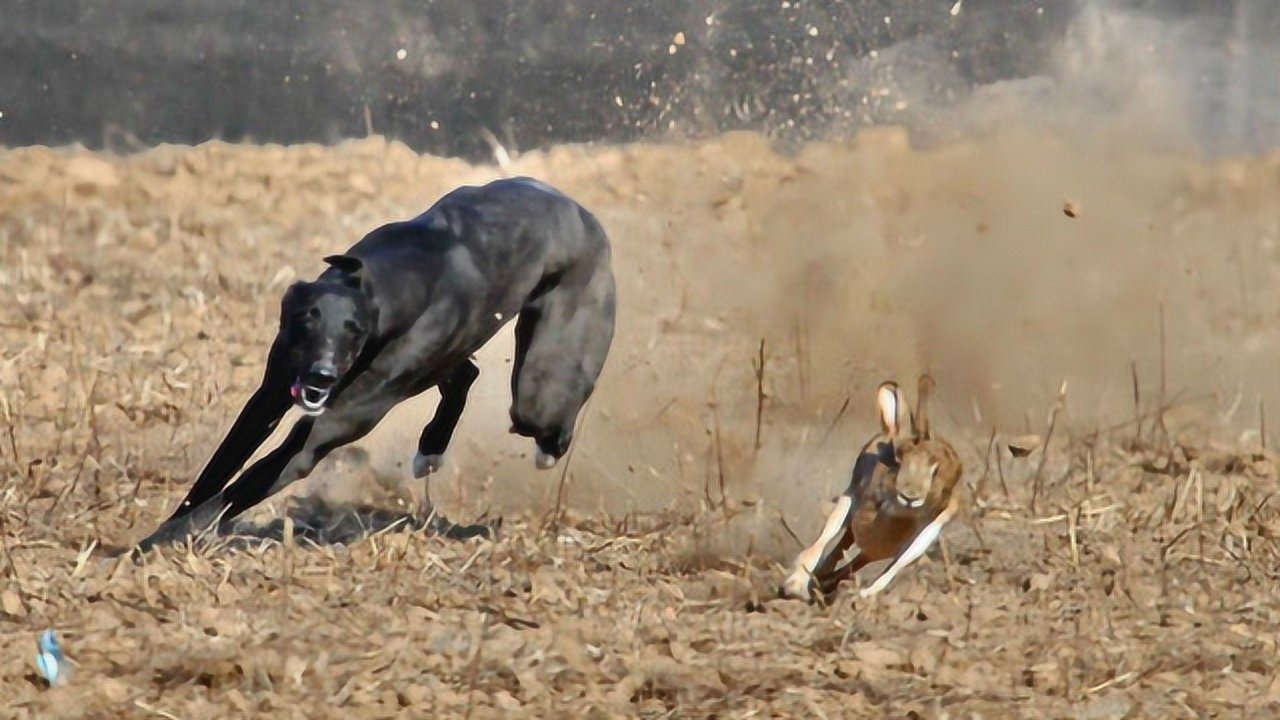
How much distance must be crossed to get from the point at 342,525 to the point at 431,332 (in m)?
0.85

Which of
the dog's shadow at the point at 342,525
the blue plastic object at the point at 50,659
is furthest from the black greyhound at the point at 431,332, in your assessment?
the blue plastic object at the point at 50,659

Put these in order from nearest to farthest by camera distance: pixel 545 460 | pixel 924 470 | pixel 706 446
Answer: pixel 924 470 → pixel 545 460 → pixel 706 446

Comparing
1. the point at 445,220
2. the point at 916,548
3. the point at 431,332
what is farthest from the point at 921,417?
the point at 445,220

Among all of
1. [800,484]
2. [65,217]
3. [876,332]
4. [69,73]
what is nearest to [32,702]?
[800,484]

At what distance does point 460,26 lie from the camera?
10.8m

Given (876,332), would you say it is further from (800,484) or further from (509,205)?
(509,205)

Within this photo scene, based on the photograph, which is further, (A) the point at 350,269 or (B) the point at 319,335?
(A) the point at 350,269

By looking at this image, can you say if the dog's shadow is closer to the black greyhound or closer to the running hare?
the black greyhound

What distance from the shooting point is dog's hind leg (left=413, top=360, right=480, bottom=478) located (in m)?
6.42

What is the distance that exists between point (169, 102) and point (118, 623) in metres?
6.43

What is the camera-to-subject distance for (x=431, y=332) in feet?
18.7

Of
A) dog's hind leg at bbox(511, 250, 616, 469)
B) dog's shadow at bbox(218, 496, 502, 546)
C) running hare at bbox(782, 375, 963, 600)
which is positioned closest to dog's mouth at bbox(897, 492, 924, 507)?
running hare at bbox(782, 375, 963, 600)

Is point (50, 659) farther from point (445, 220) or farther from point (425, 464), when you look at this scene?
point (425, 464)

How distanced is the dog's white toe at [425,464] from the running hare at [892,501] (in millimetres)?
1477
